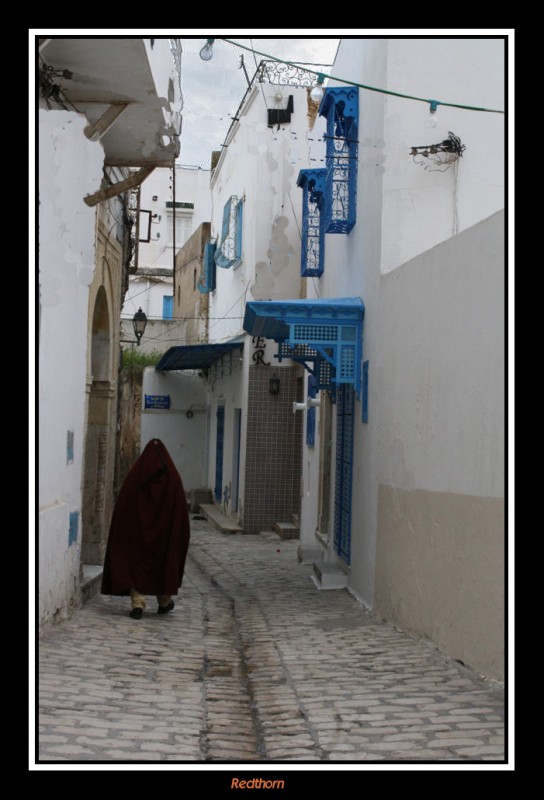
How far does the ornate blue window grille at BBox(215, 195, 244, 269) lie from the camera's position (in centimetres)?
1770

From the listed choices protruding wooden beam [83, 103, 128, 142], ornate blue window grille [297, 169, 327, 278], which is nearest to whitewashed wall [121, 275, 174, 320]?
ornate blue window grille [297, 169, 327, 278]

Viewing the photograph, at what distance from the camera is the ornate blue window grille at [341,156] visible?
9.62m

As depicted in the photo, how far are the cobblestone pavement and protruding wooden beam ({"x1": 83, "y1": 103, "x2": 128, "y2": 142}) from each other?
3.96 metres

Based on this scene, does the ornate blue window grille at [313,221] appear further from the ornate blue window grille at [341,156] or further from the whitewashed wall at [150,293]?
the whitewashed wall at [150,293]

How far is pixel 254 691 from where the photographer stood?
5.71 meters

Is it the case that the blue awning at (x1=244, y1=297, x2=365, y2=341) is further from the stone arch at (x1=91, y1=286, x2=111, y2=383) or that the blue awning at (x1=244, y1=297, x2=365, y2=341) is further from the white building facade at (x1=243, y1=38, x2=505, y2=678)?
the stone arch at (x1=91, y1=286, x2=111, y2=383)

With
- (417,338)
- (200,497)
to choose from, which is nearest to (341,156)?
(417,338)

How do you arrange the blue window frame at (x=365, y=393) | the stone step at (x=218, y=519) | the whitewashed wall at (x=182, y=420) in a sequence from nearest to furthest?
the blue window frame at (x=365, y=393)
the stone step at (x=218, y=519)
the whitewashed wall at (x=182, y=420)

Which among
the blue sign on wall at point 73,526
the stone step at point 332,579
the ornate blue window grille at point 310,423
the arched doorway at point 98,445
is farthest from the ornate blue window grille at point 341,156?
the blue sign on wall at point 73,526

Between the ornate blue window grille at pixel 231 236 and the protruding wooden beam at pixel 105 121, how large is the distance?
31.4 feet

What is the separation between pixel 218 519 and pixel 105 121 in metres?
10.7
